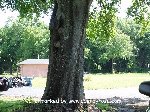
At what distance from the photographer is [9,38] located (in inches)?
4370

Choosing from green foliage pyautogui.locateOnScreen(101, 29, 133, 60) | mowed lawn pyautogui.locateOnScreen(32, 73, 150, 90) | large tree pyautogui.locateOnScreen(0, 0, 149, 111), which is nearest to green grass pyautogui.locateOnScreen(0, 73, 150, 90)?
mowed lawn pyautogui.locateOnScreen(32, 73, 150, 90)

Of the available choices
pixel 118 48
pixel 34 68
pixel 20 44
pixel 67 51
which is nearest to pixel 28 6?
pixel 67 51

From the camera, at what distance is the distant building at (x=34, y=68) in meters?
85.1

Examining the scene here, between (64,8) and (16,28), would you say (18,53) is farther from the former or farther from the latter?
(64,8)

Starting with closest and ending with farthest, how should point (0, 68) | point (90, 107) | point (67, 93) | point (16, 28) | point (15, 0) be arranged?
point (67, 93)
point (90, 107)
point (15, 0)
point (0, 68)
point (16, 28)

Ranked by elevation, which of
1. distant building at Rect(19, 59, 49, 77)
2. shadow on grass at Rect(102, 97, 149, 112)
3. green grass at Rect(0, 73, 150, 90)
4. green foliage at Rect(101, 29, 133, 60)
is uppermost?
green foliage at Rect(101, 29, 133, 60)

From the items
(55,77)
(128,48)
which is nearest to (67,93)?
(55,77)

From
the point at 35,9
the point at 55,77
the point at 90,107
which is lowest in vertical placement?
the point at 90,107

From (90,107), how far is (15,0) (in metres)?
6.51

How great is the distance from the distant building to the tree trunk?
239 ft

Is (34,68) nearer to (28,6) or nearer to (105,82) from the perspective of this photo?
(105,82)

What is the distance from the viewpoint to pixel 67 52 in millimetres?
11719

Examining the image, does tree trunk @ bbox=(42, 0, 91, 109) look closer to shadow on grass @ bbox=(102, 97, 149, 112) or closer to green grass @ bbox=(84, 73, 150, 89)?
shadow on grass @ bbox=(102, 97, 149, 112)

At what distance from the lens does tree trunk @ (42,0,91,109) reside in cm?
1166
